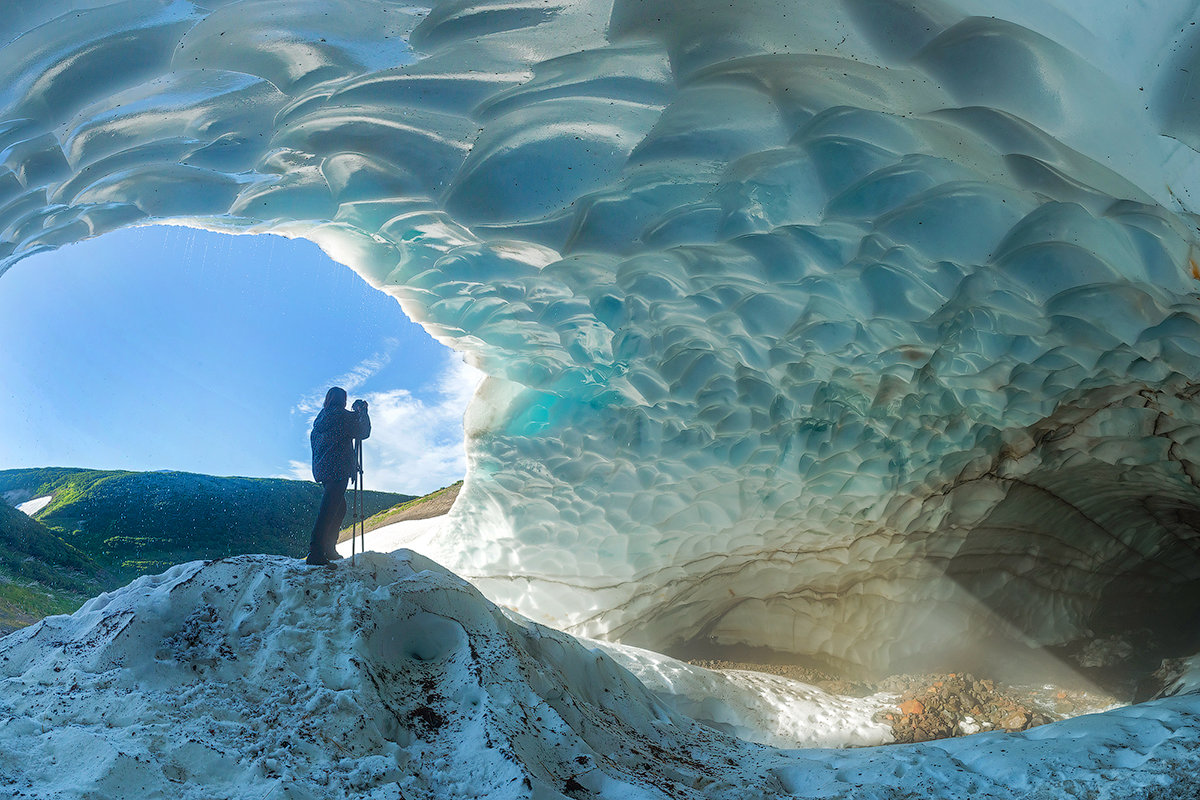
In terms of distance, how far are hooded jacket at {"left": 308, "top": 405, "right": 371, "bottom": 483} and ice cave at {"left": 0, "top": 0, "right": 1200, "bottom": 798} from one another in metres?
1.00

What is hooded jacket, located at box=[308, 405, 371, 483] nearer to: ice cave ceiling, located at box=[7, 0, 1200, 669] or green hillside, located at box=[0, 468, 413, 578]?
ice cave ceiling, located at box=[7, 0, 1200, 669]

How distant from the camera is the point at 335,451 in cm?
361

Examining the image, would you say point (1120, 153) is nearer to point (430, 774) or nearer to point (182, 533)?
point (430, 774)

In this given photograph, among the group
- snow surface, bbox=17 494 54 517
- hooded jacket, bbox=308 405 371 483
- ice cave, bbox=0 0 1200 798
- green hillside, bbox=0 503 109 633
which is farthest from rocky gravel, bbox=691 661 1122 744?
snow surface, bbox=17 494 54 517

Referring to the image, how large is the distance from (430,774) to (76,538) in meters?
11.2

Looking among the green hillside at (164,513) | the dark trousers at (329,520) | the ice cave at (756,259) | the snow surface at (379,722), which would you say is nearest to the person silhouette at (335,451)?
the dark trousers at (329,520)

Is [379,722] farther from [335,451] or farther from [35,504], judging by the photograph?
[35,504]

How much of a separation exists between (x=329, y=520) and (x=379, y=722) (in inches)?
58.7

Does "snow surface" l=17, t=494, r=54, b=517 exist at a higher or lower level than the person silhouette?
higher

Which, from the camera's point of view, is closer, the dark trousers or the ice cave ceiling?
the ice cave ceiling

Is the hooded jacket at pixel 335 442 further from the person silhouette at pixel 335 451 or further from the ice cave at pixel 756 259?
the ice cave at pixel 756 259

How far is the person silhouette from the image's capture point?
11.6 ft

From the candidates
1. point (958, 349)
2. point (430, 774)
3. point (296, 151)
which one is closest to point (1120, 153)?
point (958, 349)

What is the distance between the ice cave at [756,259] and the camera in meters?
2.59
